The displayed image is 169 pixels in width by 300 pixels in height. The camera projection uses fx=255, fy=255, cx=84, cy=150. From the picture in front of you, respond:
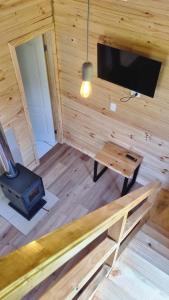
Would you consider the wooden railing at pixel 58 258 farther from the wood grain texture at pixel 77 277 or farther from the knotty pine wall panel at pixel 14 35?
the knotty pine wall panel at pixel 14 35

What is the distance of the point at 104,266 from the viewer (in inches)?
72.6

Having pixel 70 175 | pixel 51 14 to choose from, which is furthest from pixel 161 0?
pixel 70 175

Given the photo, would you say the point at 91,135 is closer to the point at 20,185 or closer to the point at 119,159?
the point at 119,159

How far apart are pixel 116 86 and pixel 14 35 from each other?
119cm

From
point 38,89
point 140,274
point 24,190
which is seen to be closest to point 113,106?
point 38,89

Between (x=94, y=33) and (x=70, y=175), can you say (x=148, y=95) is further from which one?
(x=70, y=175)

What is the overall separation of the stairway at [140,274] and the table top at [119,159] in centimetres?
90

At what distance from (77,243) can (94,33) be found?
92.6 inches

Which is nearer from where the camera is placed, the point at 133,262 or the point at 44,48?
the point at 133,262

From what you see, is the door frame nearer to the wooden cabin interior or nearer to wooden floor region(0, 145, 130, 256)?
the wooden cabin interior

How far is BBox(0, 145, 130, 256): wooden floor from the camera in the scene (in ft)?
10.2

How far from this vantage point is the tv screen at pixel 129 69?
2.37 meters

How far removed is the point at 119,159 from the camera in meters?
3.23

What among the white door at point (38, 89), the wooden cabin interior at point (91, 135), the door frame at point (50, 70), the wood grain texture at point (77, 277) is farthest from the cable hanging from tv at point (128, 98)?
the wood grain texture at point (77, 277)
